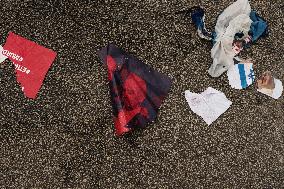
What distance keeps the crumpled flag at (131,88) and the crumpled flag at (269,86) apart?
0.54m

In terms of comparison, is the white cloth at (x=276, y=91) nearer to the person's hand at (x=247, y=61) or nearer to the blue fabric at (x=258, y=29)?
the person's hand at (x=247, y=61)

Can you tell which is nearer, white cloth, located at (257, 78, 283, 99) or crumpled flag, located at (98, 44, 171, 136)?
crumpled flag, located at (98, 44, 171, 136)

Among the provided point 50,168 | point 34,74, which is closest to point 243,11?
point 34,74

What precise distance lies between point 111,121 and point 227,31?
83cm

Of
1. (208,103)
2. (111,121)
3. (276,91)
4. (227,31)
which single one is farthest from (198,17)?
(111,121)

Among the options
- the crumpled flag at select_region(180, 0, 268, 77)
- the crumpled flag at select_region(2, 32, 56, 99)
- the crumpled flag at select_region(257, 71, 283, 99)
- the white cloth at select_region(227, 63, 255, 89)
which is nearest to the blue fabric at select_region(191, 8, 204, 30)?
the crumpled flag at select_region(180, 0, 268, 77)

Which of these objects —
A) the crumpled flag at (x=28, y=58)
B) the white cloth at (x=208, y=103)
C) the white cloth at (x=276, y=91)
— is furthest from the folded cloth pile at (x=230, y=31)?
the crumpled flag at (x=28, y=58)

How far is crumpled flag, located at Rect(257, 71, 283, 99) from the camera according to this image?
2.29m

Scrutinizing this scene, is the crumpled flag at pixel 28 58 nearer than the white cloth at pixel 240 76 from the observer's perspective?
Yes

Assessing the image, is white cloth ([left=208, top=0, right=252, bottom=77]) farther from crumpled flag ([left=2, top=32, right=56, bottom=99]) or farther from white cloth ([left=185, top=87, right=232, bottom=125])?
crumpled flag ([left=2, top=32, right=56, bottom=99])

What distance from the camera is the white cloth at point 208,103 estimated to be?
87.0 inches

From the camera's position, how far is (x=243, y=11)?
90.0 inches

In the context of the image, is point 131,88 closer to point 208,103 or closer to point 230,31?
point 208,103

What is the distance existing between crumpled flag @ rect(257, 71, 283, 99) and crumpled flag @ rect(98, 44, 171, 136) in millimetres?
543
